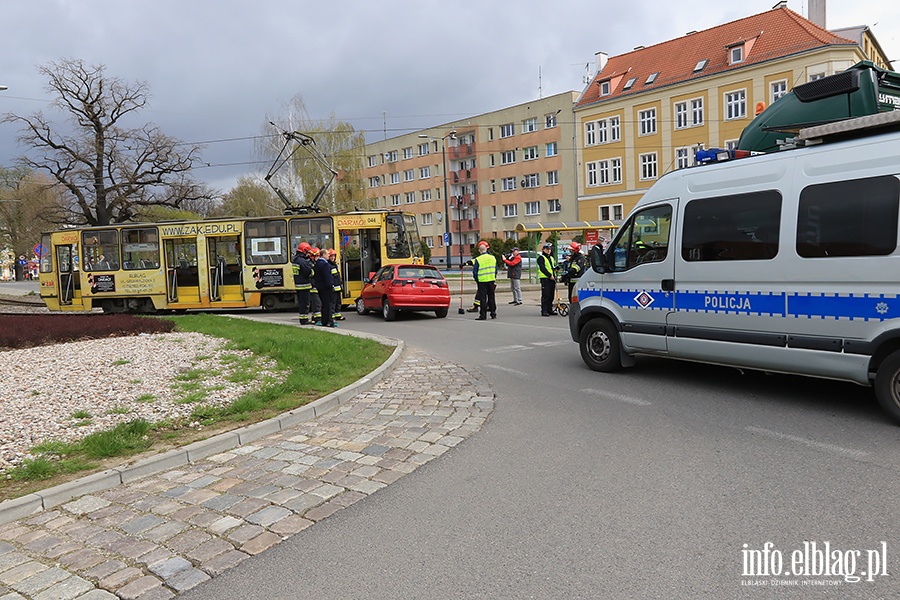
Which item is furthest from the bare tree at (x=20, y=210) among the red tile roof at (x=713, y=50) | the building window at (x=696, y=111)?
the building window at (x=696, y=111)

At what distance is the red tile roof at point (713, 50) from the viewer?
38.6 m

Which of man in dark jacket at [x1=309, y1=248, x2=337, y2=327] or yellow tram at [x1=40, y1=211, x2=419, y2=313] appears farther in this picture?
yellow tram at [x1=40, y1=211, x2=419, y2=313]

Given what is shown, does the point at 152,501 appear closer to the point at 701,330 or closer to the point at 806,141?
the point at 701,330

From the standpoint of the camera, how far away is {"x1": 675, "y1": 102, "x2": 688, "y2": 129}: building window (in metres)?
43.8

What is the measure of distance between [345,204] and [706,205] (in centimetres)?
4038

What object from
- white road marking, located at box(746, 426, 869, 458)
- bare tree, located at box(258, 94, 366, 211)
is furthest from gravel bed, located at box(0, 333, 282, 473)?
bare tree, located at box(258, 94, 366, 211)

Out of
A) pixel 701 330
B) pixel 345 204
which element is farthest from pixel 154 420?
pixel 345 204

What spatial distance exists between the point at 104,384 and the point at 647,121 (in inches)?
1752

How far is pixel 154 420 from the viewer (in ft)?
20.1

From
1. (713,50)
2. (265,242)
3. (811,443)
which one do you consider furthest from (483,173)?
(811,443)

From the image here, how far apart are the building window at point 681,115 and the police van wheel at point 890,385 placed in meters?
41.9

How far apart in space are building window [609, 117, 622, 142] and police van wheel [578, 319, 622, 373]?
138 ft

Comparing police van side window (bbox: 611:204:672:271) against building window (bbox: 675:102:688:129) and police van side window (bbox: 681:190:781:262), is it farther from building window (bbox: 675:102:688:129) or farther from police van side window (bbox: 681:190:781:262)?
building window (bbox: 675:102:688:129)

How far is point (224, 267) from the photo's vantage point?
21.8m
